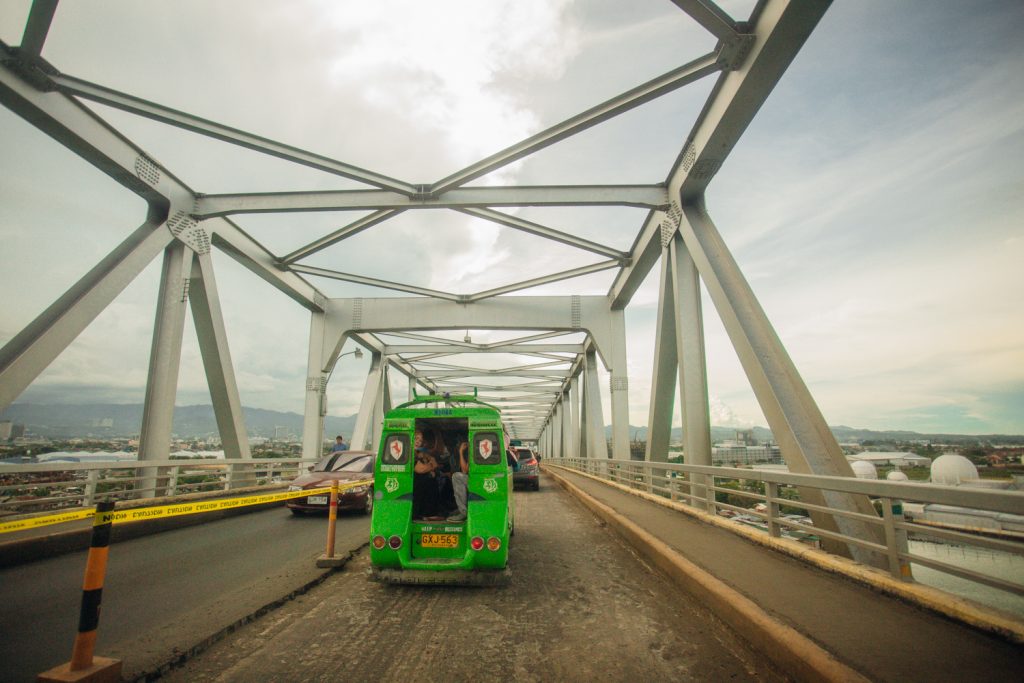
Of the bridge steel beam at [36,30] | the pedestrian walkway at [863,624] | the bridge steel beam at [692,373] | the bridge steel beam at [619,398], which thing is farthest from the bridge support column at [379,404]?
the pedestrian walkway at [863,624]

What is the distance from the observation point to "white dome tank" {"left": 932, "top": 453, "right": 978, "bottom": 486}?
5.50 m

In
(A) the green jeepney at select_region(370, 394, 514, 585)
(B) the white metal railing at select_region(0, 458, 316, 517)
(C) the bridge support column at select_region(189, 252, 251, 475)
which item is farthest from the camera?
(C) the bridge support column at select_region(189, 252, 251, 475)

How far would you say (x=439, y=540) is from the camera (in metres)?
5.56

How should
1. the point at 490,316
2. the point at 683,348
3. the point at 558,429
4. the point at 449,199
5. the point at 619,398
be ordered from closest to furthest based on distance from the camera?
the point at 683,348 < the point at 449,199 < the point at 619,398 < the point at 490,316 < the point at 558,429

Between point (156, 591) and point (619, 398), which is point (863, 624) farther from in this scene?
point (619, 398)

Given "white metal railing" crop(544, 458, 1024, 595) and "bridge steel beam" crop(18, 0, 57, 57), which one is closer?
"white metal railing" crop(544, 458, 1024, 595)

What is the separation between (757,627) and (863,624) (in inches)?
28.4

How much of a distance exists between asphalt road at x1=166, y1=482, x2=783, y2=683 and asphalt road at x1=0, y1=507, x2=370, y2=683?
15.9 inches

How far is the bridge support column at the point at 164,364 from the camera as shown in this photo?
11.0 meters

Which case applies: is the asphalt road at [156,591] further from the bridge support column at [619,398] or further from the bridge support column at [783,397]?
→ the bridge support column at [619,398]

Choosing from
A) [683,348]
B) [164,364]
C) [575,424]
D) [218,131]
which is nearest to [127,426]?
[164,364]

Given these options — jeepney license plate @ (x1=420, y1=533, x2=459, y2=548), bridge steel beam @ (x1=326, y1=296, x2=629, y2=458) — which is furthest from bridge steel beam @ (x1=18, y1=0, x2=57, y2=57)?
bridge steel beam @ (x1=326, y1=296, x2=629, y2=458)

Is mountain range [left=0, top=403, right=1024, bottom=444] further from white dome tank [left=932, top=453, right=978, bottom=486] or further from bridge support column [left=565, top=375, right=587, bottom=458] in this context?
Answer: bridge support column [left=565, top=375, right=587, bottom=458]

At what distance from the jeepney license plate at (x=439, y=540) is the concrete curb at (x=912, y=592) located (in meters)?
3.86
